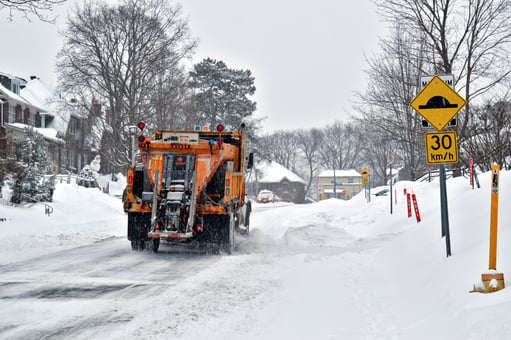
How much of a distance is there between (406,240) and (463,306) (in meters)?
5.36

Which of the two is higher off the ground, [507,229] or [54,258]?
[507,229]

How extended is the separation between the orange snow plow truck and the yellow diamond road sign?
446cm

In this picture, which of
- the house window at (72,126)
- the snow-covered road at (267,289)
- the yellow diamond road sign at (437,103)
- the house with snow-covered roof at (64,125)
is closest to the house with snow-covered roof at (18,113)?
the house with snow-covered roof at (64,125)

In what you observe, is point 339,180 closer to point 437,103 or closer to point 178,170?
point 178,170

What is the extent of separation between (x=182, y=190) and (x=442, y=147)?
5.18 metres

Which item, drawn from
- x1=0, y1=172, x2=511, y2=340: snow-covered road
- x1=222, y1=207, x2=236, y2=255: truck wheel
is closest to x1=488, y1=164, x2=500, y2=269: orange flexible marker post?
x1=0, y1=172, x2=511, y2=340: snow-covered road

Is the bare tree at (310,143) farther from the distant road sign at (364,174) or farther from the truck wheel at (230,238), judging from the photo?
the truck wheel at (230,238)

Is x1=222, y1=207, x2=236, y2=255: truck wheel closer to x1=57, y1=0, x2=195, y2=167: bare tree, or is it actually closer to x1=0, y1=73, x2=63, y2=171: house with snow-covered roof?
x1=57, y1=0, x2=195, y2=167: bare tree

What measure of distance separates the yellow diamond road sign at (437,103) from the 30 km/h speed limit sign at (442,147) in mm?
137

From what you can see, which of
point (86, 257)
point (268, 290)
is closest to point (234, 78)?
point (86, 257)

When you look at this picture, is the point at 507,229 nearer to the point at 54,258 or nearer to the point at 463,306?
the point at 463,306

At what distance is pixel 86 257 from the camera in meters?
9.94

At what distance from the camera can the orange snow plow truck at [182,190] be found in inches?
395

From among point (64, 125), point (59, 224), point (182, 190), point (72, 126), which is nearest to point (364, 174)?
point (59, 224)
